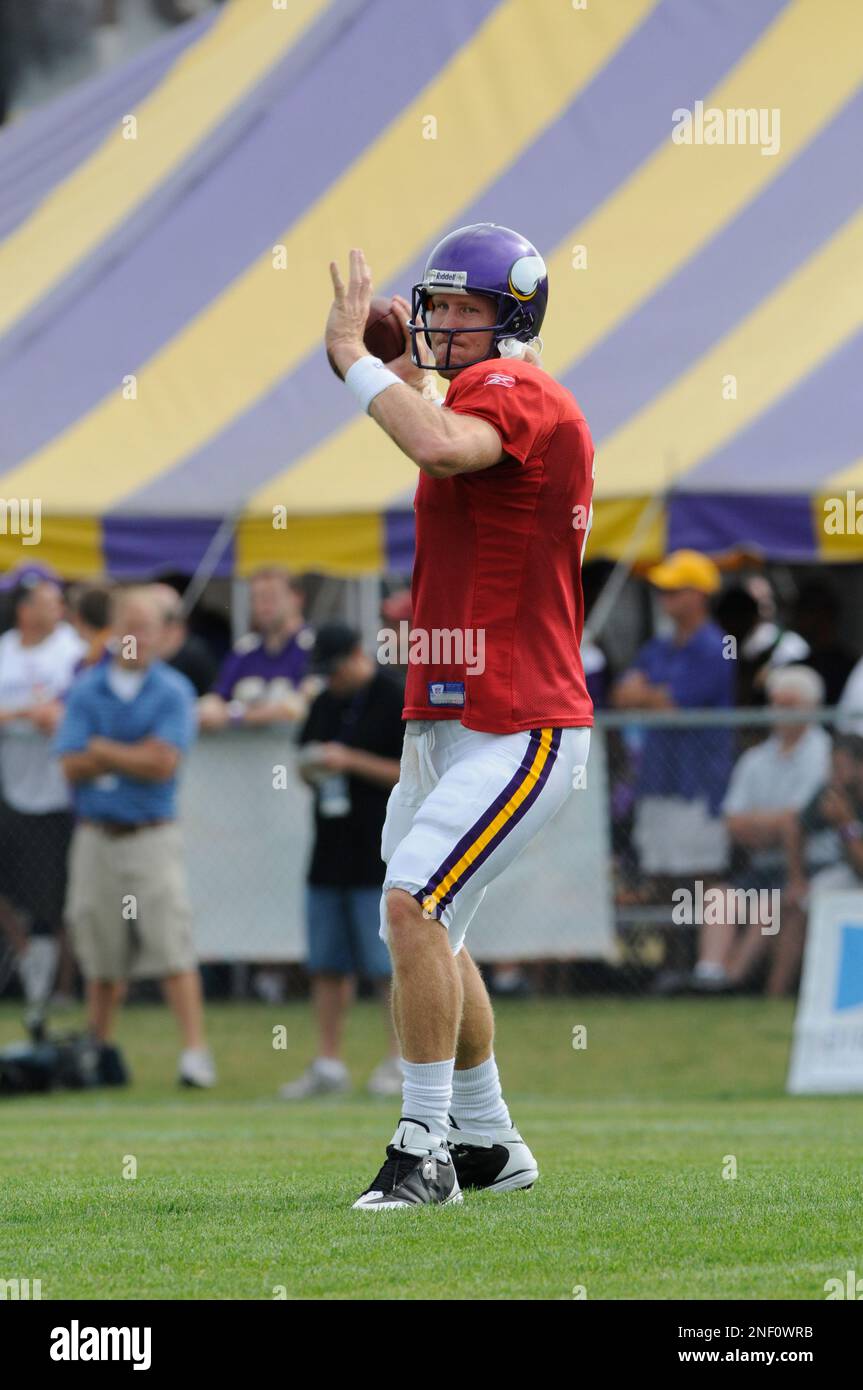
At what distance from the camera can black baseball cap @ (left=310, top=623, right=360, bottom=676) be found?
11.7 meters

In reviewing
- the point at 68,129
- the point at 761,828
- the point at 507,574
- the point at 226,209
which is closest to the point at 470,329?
the point at 507,574

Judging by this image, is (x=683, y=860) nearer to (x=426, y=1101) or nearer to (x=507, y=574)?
(x=507, y=574)

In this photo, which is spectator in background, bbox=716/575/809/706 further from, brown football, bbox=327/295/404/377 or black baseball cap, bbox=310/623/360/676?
brown football, bbox=327/295/404/377

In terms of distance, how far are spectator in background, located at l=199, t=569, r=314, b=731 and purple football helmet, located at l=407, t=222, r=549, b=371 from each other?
285 inches

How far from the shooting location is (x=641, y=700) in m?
13.7

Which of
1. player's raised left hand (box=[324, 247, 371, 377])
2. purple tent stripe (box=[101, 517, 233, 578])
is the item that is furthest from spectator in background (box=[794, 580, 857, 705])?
player's raised left hand (box=[324, 247, 371, 377])

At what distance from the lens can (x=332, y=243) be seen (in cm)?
1418

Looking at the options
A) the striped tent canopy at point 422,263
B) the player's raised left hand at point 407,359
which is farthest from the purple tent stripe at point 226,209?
the player's raised left hand at point 407,359

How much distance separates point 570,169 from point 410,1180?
383 inches

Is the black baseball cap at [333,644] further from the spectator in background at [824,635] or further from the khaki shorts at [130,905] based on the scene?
the spectator in background at [824,635]

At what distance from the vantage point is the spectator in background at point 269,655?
44.6 feet
